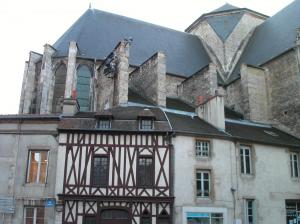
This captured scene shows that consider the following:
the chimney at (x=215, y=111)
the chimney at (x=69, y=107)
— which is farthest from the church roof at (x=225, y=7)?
the chimney at (x=69, y=107)

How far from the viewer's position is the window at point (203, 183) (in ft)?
43.1

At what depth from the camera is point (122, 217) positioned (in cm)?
1234

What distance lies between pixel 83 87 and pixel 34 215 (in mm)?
7383

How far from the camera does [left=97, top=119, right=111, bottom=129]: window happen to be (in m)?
13.2

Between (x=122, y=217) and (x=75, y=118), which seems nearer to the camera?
(x=122, y=217)

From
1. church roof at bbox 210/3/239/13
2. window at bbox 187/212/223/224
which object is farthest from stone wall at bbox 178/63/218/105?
church roof at bbox 210/3/239/13

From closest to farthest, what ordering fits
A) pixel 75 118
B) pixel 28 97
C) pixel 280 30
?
1. pixel 75 118
2. pixel 28 97
3. pixel 280 30

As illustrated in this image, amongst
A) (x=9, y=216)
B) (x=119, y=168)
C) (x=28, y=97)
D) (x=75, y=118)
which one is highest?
(x=28, y=97)

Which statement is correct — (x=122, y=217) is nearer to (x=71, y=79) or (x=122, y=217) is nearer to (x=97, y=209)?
(x=97, y=209)

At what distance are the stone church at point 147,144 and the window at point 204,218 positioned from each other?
1.3 inches

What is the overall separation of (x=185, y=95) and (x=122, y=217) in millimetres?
8124

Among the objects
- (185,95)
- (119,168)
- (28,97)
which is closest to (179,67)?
(185,95)

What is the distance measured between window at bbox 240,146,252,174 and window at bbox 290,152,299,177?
6.30ft

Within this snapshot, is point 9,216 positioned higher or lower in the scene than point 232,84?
lower
